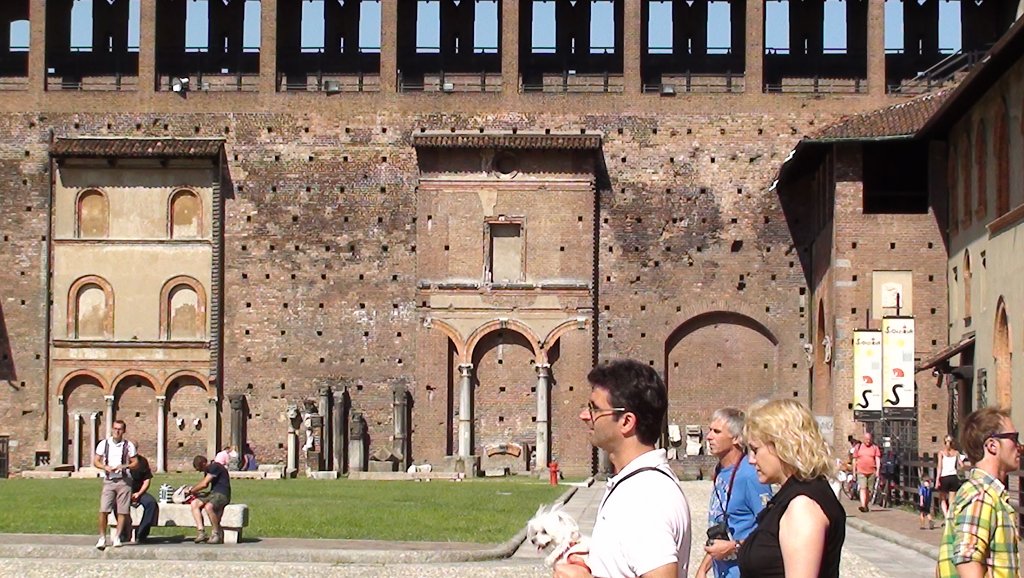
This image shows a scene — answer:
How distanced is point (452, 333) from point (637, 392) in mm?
37305

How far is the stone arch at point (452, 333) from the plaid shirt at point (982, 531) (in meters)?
36.0

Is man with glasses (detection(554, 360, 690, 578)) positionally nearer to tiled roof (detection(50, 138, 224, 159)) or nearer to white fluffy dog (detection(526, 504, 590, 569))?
white fluffy dog (detection(526, 504, 590, 569))

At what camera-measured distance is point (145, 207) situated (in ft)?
145

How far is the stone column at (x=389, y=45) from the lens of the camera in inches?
1725

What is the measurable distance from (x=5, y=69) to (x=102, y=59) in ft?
8.09

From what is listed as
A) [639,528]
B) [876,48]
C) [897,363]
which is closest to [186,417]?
[876,48]

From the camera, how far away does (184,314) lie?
1742 inches

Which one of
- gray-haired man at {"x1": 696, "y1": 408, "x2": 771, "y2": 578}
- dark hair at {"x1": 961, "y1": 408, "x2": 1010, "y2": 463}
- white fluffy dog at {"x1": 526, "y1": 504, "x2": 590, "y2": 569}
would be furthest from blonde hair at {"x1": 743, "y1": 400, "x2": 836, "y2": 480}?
gray-haired man at {"x1": 696, "y1": 408, "x2": 771, "y2": 578}

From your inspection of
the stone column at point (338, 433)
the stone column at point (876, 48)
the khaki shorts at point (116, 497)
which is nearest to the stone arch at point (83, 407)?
the stone column at point (338, 433)

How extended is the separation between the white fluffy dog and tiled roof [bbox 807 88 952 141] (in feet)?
104

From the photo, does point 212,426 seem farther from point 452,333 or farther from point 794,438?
point 794,438

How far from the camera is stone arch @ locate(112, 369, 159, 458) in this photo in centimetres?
4359

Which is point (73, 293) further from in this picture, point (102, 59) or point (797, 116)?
point (797, 116)

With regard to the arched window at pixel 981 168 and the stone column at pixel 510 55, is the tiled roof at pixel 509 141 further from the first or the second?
the arched window at pixel 981 168
